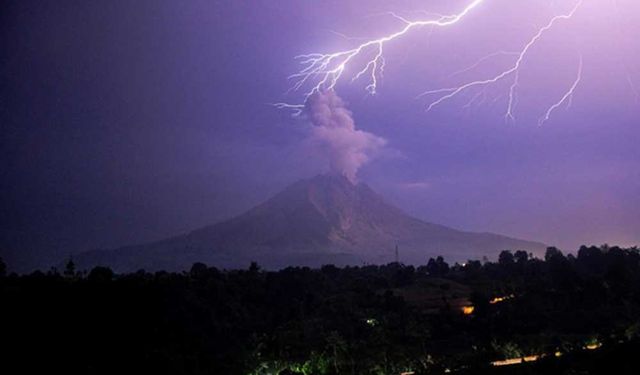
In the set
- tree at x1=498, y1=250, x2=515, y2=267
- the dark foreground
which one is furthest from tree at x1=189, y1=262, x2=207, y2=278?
tree at x1=498, y1=250, x2=515, y2=267

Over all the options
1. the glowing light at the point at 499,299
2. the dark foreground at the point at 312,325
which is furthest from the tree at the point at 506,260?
the glowing light at the point at 499,299

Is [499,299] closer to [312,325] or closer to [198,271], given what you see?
[312,325]

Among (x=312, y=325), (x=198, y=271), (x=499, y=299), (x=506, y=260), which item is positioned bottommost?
(x=312, y=325)

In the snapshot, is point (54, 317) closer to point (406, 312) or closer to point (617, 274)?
point (406, 312)

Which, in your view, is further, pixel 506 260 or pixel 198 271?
pixel 506 260

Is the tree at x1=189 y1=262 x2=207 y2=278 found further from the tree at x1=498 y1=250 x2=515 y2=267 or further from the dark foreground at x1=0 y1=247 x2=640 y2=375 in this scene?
the tree at x1=498 y1=250 x2=515 y2=267

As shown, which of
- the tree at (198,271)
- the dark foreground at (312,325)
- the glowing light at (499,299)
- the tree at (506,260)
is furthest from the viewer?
the tree at (506,260)

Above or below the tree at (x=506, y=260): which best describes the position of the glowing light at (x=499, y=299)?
below

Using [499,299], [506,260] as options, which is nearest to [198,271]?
[499,299]

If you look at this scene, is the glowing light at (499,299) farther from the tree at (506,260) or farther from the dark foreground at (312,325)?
the tree at (506,260)

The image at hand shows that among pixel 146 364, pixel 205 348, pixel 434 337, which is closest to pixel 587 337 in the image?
pixel 434 337
